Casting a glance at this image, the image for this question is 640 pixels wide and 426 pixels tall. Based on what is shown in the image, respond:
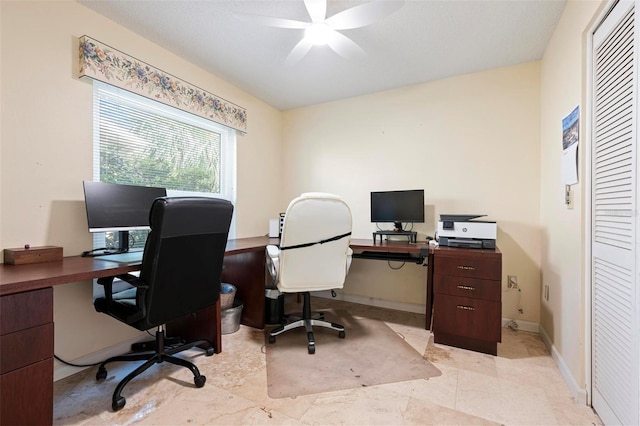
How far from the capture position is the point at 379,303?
3.11 m

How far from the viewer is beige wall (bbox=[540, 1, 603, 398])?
1515 millimetres

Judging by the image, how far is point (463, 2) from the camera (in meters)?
1.76

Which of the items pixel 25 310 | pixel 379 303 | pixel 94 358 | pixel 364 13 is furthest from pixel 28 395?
pixel 379 303

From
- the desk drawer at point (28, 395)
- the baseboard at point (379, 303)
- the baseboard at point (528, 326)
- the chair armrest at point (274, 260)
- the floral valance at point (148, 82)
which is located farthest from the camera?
the baseboard at point (379, 303)

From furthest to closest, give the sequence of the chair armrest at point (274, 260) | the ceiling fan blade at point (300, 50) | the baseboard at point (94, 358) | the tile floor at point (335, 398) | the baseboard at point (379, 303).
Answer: the baseboard at point (379, 303), the chair armrest at point (274, 260), the ceiling fan blade at point (300, 50), the baseboard at point (94, 358), the tile floor at point (335, 398)

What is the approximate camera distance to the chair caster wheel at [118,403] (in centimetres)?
141

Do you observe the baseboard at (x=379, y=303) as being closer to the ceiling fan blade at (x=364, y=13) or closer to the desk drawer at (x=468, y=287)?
the desk drawer at (x=468, y=287)

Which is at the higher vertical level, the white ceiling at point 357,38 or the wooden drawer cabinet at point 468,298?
the white ceiling at point 357,38

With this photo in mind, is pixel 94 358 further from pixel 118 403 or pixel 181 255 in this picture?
pixel 181 255

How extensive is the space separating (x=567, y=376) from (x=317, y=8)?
8.86 feet

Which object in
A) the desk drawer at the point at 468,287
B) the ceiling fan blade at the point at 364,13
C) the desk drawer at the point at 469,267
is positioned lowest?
the desk drawer at the point at 468,287

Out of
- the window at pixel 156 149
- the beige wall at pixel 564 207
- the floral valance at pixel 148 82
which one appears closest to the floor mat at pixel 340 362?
the beige wall at pixel 564 207

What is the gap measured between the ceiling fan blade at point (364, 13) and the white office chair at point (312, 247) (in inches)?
43.4

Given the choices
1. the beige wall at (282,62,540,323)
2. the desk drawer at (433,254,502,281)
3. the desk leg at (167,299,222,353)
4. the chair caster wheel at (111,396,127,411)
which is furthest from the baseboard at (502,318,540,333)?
the chair caster wheel at (111,396,127,411)
